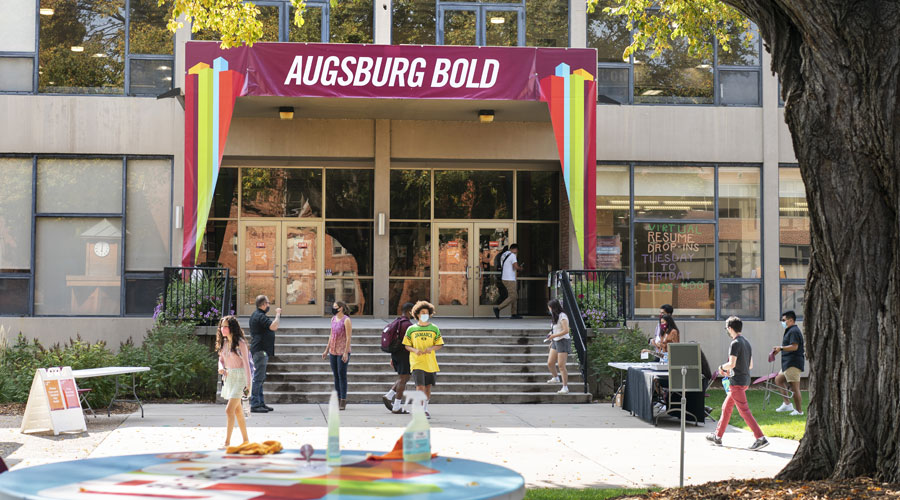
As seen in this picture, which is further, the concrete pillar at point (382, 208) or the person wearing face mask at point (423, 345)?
the concrete pillar at point (382, 208)

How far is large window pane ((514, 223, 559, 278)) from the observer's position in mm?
22406

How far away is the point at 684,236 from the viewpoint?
20766 millimetres

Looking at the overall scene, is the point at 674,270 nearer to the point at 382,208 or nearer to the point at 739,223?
the point at 739,223

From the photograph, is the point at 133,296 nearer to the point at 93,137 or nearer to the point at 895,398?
the point at 93,137

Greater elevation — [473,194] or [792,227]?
[473,194]

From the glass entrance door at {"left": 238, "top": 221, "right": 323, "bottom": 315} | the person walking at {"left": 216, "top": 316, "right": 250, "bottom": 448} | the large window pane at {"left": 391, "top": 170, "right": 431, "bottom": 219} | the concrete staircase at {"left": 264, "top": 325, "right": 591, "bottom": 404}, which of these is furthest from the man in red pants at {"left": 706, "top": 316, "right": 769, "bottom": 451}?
the glass entrance door at {"left": 238, "top": 221, "right": 323, "bottom": 315}

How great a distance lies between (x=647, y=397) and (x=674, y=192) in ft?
26.0

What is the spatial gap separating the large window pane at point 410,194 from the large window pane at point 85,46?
6299mm

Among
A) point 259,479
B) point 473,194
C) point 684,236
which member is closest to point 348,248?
point 473,194

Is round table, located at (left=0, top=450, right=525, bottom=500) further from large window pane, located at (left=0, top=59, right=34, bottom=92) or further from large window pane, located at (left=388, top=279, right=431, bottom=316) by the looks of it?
large window pane, located at (left=388, top=279, right=431, bottom=316)

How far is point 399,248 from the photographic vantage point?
22125 mm

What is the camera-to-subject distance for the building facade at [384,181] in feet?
64.1

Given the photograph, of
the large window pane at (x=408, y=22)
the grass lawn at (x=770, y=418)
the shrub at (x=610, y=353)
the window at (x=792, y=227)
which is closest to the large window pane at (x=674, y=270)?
the window at (x=792, y=227)

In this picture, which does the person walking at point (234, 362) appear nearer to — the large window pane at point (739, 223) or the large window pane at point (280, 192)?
the large window pane at point (280, 192)
